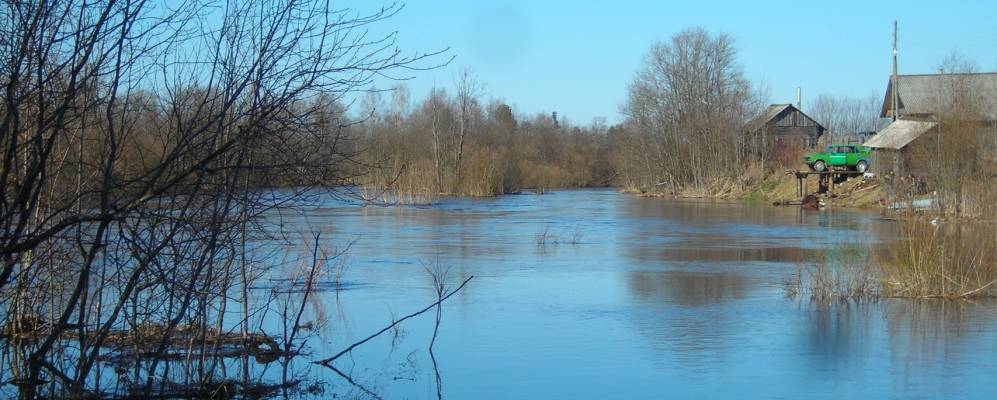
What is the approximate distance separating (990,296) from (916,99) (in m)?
35.6

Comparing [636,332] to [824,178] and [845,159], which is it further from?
[824,178]

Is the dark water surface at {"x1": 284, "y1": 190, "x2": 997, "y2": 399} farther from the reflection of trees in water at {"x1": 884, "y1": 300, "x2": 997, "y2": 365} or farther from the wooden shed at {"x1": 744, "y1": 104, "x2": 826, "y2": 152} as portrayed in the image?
the wooden shed at {"x1": 744, "y1": 104, "x2": 826, "y2": 152}

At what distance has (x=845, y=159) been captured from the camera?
43438mm

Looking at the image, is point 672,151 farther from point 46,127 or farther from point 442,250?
point 46,127

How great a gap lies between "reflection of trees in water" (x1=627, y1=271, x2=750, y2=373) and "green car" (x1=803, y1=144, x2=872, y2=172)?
29.5 meters

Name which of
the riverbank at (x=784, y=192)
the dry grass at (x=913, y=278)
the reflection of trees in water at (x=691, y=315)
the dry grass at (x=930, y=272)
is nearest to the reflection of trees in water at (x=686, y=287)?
the reflection of trees in water at (x=691, y=315)

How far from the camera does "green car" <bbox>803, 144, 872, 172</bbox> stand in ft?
142

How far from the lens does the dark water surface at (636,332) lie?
28.1ft

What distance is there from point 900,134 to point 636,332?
28282 mm

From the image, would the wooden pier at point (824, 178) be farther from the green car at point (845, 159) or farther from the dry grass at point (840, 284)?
the dry grass at point (840, 284)

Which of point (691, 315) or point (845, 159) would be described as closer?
point (691, 315)

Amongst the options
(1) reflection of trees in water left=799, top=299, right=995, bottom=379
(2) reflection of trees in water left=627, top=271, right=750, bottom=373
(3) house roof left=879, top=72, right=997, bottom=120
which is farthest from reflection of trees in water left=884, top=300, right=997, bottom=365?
(3) house roof left=879, top=72, right=997, bottom=120

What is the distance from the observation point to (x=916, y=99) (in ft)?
150

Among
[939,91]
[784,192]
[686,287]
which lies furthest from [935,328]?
[784,192]
